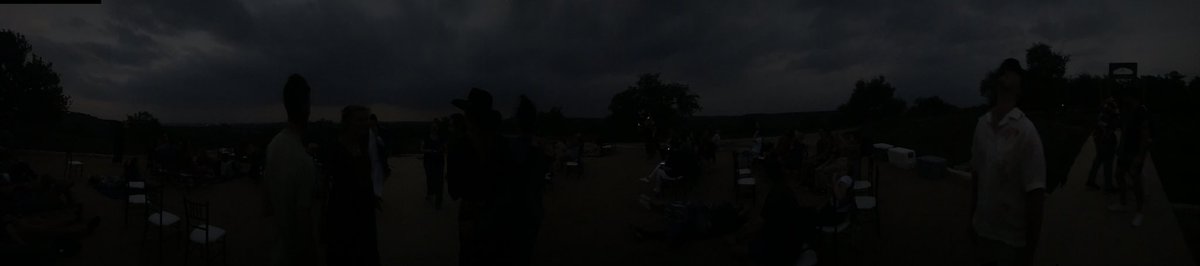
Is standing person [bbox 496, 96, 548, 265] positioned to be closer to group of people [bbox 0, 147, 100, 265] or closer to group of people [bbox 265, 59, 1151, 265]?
group of people [bbox 265, 59, 1151, 265]

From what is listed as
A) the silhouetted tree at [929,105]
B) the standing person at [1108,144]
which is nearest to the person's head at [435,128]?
the standing person at [1108,144]

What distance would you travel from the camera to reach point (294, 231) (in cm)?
295

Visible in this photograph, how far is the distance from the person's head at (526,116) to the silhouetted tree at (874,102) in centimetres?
6510

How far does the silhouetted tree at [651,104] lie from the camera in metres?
48.3

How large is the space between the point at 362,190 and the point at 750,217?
Answer: 19.8 ft

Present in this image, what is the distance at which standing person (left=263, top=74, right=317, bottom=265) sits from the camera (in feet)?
9.20

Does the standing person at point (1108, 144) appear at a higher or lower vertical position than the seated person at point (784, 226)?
higher

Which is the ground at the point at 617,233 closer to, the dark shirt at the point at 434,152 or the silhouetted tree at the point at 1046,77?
the dark shirt at the point at 434,152

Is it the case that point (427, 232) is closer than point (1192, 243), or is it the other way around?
point (1192, 243)

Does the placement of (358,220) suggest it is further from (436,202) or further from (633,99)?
(633,99)

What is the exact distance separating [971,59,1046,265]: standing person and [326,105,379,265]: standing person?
3.25 m

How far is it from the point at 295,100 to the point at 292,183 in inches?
16.6

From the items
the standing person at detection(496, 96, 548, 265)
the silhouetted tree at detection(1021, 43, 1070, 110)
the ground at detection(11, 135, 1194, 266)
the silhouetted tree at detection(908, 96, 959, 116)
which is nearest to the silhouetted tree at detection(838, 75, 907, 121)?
the silhouetted tree at detection(908, 96, 959, 116)

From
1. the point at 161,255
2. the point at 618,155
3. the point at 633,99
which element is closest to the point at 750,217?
the point at 161,255
